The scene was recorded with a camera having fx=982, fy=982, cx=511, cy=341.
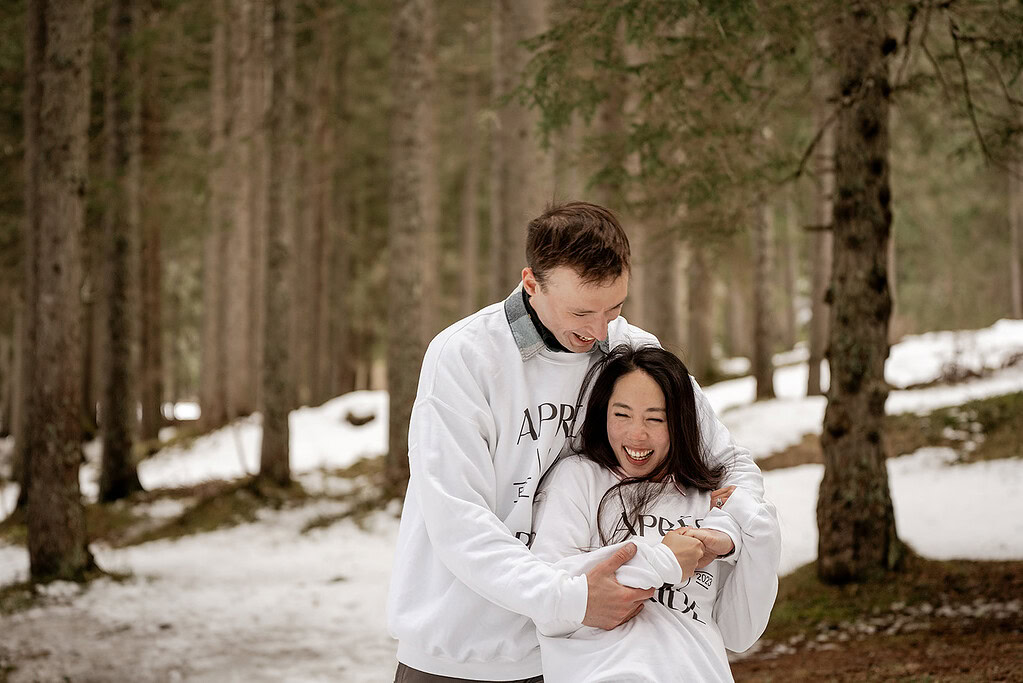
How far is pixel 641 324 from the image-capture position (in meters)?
20.0

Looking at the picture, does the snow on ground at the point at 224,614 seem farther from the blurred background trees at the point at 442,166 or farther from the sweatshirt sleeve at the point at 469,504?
the sweatshirt sleeve at the point at 469,504

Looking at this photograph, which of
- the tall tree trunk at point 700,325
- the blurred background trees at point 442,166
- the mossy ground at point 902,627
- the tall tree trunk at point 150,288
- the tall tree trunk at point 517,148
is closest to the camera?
the mossy ground at point 902,627

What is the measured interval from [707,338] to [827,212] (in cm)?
484

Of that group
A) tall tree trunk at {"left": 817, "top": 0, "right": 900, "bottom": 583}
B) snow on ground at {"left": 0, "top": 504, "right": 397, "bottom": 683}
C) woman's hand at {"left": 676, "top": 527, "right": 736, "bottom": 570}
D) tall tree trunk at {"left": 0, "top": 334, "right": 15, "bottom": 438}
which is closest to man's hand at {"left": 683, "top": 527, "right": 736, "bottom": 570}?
woman's hand at {"left": 676, "top": 527, "right": 736, "bottom": 570}

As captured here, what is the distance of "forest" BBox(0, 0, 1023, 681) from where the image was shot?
23.5 ft

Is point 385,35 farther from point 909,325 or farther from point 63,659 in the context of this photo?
point 63,659

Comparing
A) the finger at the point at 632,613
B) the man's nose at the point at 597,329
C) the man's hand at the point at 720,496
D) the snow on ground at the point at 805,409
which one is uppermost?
the man's nose at the point at 597,329

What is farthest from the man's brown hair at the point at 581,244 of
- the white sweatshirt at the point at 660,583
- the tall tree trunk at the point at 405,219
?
the tall tree trunk at the point at 405,219

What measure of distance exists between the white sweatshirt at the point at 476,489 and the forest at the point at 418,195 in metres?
0.64

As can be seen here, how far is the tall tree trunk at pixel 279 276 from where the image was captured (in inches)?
510

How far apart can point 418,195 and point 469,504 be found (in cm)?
1008

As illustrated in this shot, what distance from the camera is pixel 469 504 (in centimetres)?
272

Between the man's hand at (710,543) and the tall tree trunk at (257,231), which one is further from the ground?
the tall tree trunk at (257,231)

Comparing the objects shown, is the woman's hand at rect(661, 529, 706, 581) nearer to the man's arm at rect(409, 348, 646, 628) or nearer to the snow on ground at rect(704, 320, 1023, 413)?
the man's arm at rect(409, 348, 646, 628)
